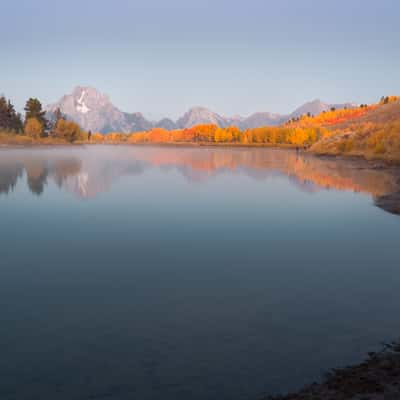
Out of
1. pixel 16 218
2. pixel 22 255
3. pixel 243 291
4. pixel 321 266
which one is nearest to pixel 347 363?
pixel 243 291

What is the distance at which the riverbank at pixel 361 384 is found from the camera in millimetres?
7387

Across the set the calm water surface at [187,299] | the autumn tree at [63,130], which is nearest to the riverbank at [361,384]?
the calm water surface at [187,299]

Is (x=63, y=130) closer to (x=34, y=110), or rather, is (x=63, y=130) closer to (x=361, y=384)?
(x=34, y=110)

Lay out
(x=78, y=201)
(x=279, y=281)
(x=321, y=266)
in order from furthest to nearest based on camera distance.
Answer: (x=78, y=201), (x=321, y=266), (x=279, y=281)

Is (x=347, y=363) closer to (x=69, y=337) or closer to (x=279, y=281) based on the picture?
(x=279, y=281)

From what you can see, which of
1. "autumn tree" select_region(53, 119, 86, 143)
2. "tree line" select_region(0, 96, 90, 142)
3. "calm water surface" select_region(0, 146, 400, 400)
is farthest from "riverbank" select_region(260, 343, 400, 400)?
"autumn tree" select_region(53, 119, 86, 143)

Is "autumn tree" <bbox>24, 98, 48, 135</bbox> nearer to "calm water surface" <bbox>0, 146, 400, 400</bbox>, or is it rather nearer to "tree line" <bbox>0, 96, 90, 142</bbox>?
"tree line" <bbox>0, 96, 90, 142</bbox>

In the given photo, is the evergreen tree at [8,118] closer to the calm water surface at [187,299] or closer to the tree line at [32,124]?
the tree line at [32,124]

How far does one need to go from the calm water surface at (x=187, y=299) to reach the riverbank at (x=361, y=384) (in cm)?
43

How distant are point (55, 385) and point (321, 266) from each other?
11.3 m

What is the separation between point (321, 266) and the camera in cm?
1631

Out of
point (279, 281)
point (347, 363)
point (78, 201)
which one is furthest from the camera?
point (78, 201)

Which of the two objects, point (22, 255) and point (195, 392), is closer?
point (195, 392)

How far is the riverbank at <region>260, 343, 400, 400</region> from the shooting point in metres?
7.39
